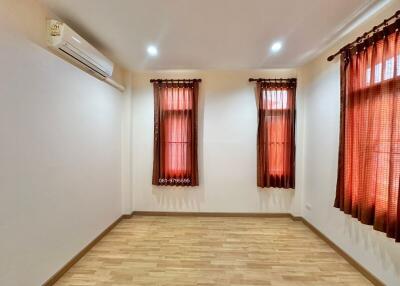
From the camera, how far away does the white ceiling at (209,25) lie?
215 centimetres

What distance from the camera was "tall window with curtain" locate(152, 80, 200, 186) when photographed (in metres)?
4.26

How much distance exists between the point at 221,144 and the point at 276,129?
1.00 meters

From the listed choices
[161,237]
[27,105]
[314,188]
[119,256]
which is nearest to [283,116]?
[314,188]

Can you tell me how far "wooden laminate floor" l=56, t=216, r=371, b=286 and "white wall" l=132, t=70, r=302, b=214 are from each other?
1.63 ft

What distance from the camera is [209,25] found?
8.29 ft

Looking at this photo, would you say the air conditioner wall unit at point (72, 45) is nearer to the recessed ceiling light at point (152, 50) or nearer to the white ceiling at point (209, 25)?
the white ceiling at point (209, 25)

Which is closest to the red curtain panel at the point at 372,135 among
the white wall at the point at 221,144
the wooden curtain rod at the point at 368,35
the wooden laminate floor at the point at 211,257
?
the wooden curtain rod at the point at 368,35

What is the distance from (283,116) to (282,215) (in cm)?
179

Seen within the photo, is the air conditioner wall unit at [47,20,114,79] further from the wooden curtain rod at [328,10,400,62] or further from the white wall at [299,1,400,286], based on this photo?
the white wall at [299,1,400,286]

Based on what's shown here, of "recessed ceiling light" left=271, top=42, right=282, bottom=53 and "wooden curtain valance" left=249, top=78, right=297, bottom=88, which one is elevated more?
"recessed ceiling light" left=271, top=42, right=282, bottom=53

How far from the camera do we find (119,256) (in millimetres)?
2896

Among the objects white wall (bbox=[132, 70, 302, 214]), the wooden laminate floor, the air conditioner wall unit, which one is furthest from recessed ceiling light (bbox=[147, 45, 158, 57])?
the wooden laminate floor

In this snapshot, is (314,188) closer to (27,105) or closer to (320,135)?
(320,135)

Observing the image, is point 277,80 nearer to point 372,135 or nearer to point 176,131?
point 176,131
